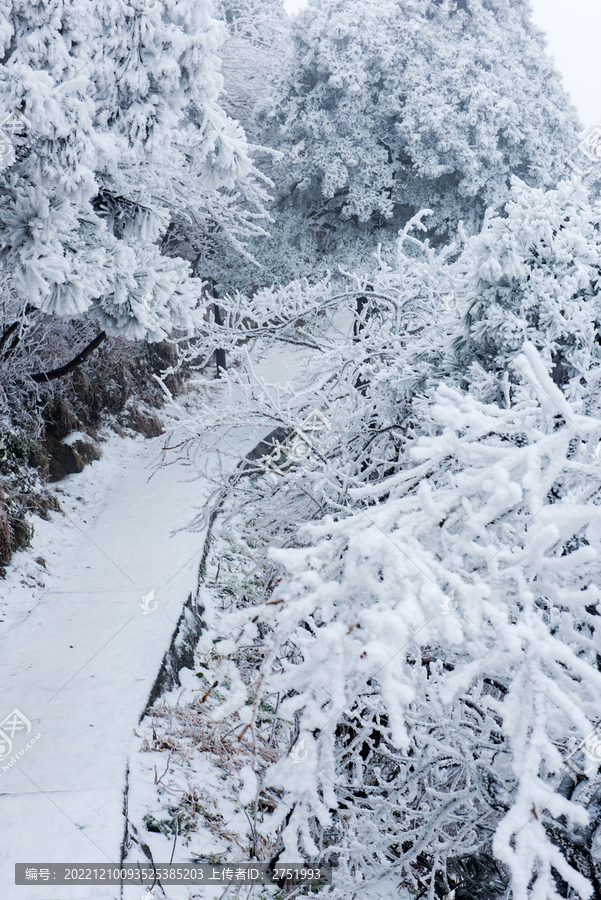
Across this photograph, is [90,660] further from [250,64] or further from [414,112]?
[250,64]

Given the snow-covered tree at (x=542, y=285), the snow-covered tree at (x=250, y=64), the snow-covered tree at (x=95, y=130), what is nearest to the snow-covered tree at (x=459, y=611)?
the snow-covered tree at (x=542, y=285)

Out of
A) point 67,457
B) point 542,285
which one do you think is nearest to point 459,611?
point 542,285

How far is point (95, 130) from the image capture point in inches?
159

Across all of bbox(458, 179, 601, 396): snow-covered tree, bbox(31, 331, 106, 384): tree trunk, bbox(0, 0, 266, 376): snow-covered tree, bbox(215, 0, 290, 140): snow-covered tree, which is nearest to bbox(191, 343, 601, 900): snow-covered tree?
bbox(458, 179, 601, 396): snow-covered tree

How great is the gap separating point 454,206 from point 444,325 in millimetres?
8327

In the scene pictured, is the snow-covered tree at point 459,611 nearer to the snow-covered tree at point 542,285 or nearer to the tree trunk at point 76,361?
the snow-covered tree at point 542,285

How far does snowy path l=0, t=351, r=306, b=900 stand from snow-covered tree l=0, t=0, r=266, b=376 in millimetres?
1631

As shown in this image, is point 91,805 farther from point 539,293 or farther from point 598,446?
point 539,293

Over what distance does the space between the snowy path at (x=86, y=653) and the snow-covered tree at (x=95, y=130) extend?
1.63m

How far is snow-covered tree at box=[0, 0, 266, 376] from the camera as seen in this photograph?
12.3 ft

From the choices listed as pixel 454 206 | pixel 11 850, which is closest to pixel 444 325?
pixel 11 850

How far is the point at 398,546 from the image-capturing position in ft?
4.76

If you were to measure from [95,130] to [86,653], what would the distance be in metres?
4.24

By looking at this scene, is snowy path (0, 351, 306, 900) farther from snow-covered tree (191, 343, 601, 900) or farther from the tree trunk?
snow-covered tree (191, 343, 601, 900)
